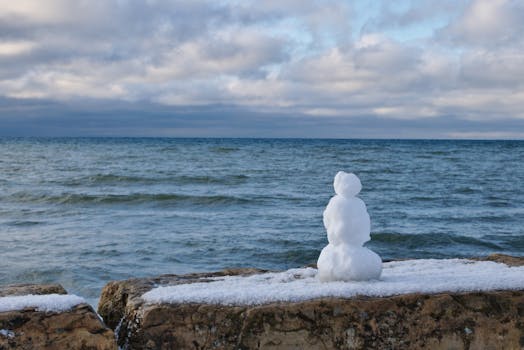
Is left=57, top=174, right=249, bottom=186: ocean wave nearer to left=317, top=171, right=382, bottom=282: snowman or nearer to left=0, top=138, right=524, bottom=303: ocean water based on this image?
left=0, top=138, right=524, bottom=303: ocean water

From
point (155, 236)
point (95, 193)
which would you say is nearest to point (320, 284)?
point (155, 236)

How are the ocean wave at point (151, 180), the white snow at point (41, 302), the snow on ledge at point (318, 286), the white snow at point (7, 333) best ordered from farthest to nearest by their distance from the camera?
the ocean wave at point (151, 180), the snow on ledge at point (318, 286), the white snow at point (41, 302), the white snow at point (7, 333)

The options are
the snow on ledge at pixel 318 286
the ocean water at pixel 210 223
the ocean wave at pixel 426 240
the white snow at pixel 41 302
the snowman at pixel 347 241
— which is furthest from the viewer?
the ocean wave at pixel 426 240

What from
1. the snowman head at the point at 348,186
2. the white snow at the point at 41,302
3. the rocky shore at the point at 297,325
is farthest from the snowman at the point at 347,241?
the white snow at the point at 41,302

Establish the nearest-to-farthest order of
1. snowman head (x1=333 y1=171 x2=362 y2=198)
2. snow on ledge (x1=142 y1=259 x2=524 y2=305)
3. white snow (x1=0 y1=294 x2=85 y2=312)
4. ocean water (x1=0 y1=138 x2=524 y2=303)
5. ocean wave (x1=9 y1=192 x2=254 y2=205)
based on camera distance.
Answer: white snow (x1=0 y1=294 x2=85 y2=312) < snow on ledge (x1=142 y1=259 x2=524 y2=305) < snowman head (x1=333 y1=171 x2=362 y2=198) < ocean water (x1=0 y1=138 x2=524 y2=303) < ocean wave (x1=9 y1=192 x2=254 y2=205)

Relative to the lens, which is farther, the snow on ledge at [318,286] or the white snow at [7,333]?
the snow on ledge at [318,286]

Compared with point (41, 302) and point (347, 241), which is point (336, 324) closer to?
point (347, 241)

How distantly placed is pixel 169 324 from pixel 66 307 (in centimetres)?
57

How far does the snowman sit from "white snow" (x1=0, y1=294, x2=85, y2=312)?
1.49m

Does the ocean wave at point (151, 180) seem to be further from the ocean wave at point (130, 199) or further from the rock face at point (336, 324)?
the rock face at point (336, 324)

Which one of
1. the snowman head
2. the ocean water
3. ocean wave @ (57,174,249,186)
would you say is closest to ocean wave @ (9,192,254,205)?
the ocean water

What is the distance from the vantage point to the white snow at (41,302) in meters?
3.21

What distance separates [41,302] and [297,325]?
4.59 feet

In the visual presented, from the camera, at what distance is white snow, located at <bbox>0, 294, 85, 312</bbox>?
10.5ft
